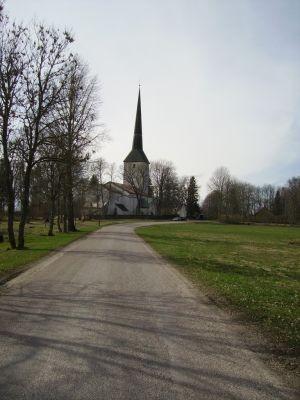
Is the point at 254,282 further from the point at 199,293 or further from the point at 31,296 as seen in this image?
the point at 31,296

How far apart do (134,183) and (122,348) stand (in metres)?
120

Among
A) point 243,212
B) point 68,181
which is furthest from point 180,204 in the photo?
point 68,181

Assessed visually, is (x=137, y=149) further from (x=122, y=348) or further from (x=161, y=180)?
(x=122, y=348)

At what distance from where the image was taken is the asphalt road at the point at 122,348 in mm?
5000

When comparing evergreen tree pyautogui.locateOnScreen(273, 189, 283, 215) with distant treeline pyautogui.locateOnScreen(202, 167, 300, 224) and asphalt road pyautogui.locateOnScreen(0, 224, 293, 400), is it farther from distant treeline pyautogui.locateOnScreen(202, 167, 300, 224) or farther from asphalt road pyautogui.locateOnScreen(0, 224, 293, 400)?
asphalt road pyautogui.locateOnScreen(0, 224, 293, 400)

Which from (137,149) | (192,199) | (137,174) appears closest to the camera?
(137,174)

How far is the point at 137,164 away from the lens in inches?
4911

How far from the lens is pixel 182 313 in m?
9.05

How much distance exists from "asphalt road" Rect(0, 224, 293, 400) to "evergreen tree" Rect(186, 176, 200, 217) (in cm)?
11905

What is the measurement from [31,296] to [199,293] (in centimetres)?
422

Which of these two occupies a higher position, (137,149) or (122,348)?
(137,149)

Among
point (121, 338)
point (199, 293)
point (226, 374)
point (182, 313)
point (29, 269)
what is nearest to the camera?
point (226, 374)

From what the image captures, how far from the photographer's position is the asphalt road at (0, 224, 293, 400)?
5000 mm

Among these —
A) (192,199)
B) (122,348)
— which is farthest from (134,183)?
(122,348)
